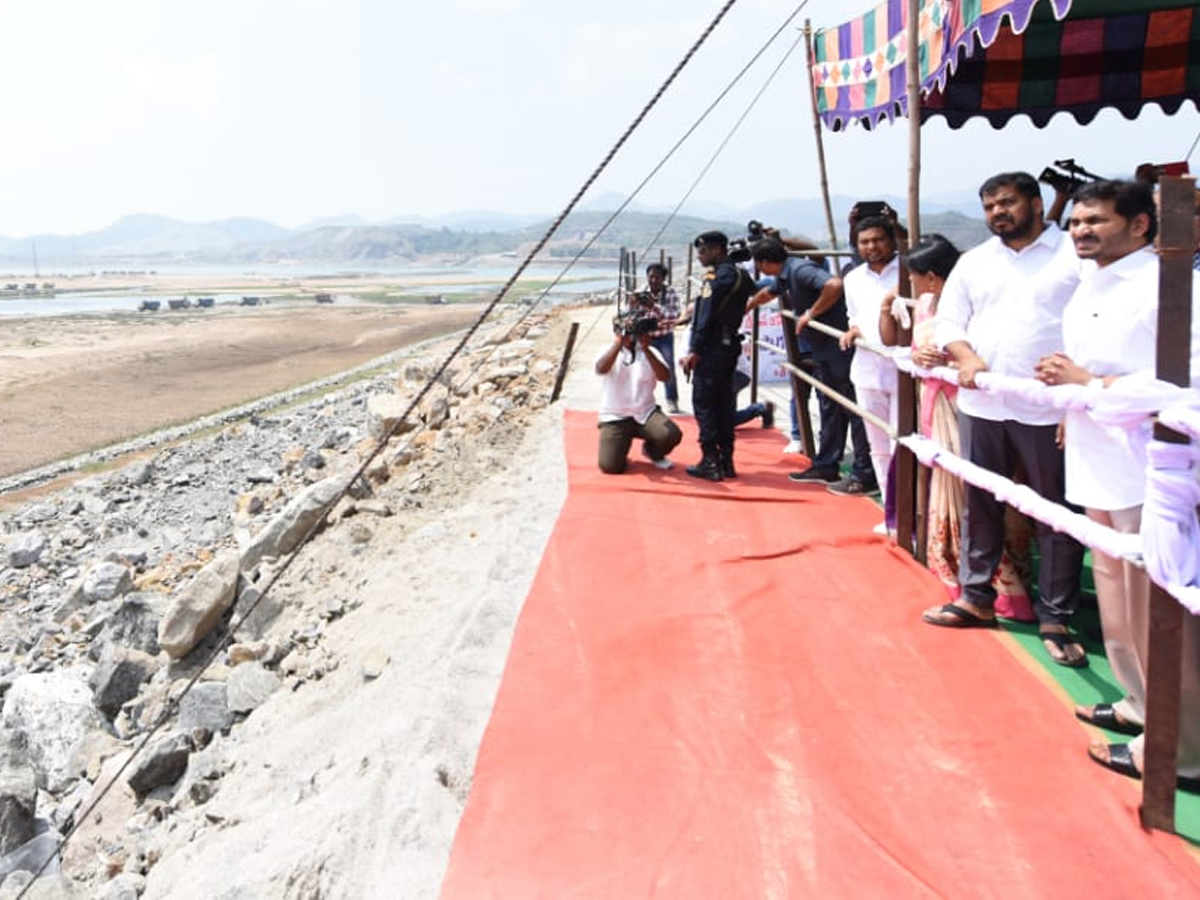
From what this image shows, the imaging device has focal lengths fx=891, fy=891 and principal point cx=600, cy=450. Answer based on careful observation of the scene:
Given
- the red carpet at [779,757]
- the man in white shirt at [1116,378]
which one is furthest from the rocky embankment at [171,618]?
the man in white shirt at [1116,378]

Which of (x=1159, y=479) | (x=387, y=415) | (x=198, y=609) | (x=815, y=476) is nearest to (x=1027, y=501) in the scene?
(x=1159, y=479)

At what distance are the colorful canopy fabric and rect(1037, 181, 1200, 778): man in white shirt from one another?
275cm

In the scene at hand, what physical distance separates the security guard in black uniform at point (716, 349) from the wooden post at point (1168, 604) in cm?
356

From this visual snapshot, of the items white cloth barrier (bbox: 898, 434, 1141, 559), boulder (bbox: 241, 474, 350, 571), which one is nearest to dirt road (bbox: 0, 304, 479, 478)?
boulder (bbox: 241, 474, 350, 571)

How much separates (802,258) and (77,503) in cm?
1137

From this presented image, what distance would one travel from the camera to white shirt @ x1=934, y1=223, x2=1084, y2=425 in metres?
3.11

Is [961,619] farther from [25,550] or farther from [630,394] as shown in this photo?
[25,550]

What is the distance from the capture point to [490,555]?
186 inches

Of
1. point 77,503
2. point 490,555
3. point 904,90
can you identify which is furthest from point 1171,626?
point 77,503

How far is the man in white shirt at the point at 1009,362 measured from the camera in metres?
3.12

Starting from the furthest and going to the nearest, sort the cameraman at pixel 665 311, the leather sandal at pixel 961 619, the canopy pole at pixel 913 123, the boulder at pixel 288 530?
the cameraman at pixel 665 311 < the boulder at pixel 288 530 < the canopy pole at pixel 913 123 < the leather sandal at pixel 961 619

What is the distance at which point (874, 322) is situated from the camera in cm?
467

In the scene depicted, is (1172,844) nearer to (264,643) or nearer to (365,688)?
(365,688)

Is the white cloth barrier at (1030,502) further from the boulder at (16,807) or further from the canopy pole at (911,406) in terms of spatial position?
the boulder at (16,807)
